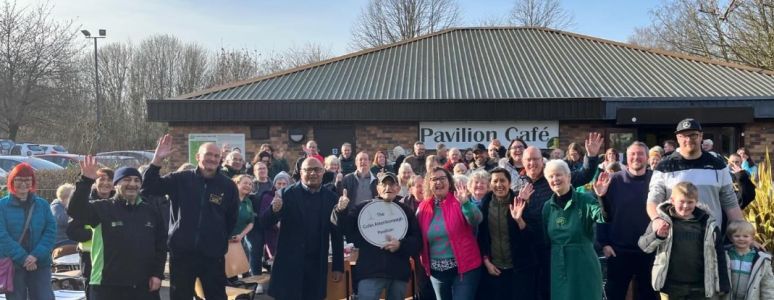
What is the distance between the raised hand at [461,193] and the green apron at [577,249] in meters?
0.72

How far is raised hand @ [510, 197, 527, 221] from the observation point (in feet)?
15.4

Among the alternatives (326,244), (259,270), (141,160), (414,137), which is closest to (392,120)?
(414,137)

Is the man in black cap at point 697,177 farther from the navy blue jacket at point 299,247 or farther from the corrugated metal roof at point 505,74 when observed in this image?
the corrugated metal roof at point 505,74

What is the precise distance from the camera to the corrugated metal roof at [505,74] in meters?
14.8

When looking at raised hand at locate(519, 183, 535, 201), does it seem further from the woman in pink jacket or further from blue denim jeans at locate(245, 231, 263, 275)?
blue denim jeans at locate(245, 231, 263, 275)

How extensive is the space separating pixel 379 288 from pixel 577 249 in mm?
1586

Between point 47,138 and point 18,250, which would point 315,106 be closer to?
point 18,250

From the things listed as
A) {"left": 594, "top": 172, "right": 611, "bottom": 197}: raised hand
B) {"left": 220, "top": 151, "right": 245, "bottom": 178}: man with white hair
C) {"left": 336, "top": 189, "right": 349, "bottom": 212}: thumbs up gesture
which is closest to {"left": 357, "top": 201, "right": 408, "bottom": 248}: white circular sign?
{"left": 336, "top": 189, "right": 349, "bottom": 212}: thumbs up gesture

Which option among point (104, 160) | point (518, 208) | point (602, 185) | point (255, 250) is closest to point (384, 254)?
point (518, 208)

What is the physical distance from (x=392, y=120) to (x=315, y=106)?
181cm

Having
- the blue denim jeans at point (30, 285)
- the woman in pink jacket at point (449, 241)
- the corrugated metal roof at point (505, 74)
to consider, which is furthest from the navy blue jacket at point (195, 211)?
the corrugated metal roof at point (505, 74)

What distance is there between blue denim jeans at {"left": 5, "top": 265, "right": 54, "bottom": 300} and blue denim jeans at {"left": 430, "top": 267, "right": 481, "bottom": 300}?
3435 millimetres

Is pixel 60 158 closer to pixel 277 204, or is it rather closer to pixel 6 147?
pixel 6 147

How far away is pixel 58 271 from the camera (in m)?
7.77
